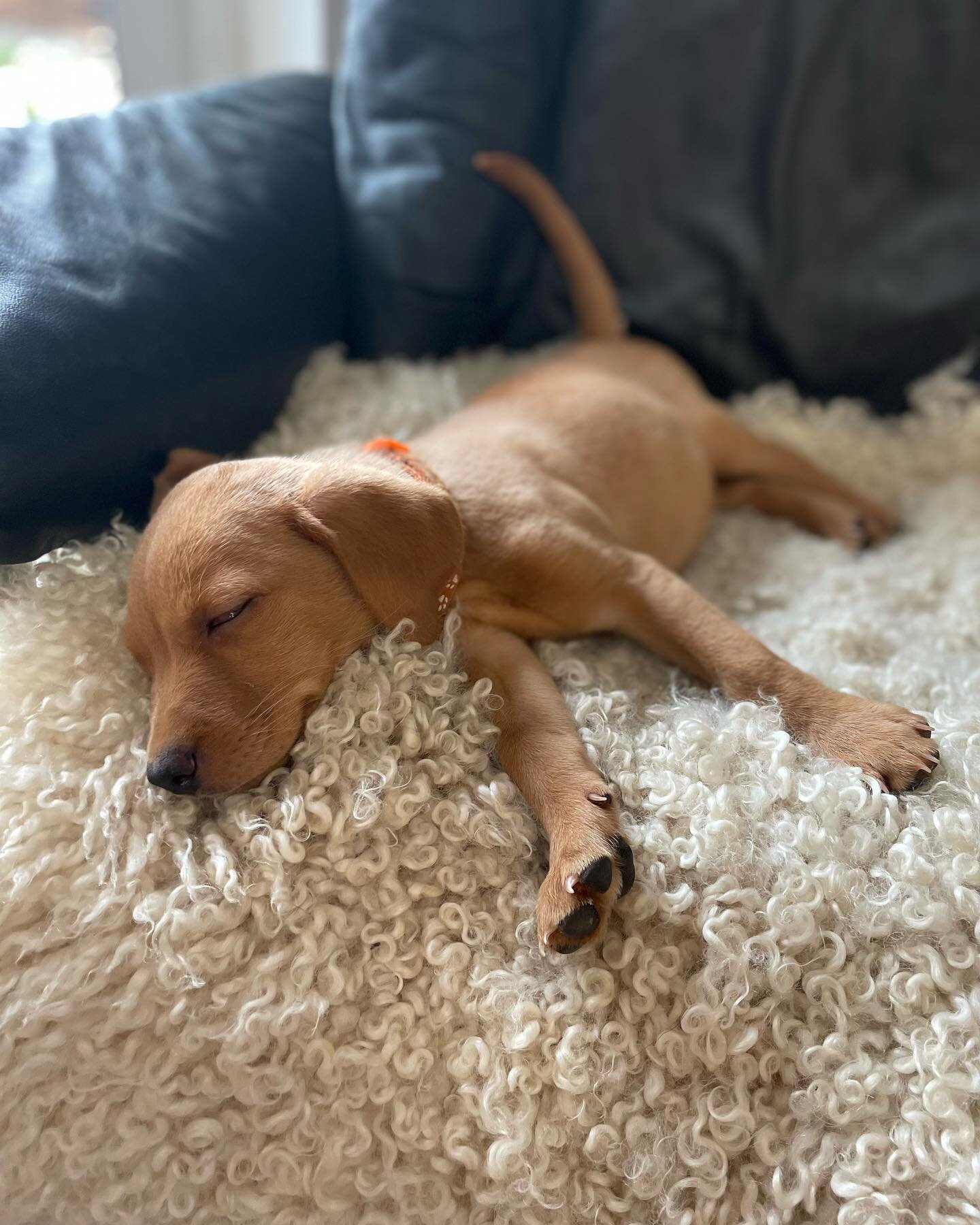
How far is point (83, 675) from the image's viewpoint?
4.03 ft

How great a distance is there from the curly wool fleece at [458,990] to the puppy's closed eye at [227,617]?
149 mm

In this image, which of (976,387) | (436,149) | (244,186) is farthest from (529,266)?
(976,387)

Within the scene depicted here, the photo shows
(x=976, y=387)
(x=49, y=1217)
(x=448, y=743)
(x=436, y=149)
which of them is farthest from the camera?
(x=976, y=387)

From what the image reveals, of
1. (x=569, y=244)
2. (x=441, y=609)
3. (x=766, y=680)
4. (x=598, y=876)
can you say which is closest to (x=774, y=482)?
(x=569, y=244)

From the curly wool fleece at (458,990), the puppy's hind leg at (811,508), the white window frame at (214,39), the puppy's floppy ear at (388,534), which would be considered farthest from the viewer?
the white window frame at (214,39)

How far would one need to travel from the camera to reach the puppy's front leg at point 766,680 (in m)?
1.16

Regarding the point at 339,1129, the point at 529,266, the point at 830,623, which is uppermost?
the point at 529,266

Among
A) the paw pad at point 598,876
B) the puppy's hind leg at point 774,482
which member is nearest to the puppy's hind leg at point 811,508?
the puppy's hind leg at point 774,482

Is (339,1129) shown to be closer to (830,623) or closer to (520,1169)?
(520,1169)

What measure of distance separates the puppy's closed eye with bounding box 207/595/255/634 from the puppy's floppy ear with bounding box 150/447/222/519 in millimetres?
301

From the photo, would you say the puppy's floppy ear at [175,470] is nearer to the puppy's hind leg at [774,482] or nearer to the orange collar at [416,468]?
the orange collar at [416,468]

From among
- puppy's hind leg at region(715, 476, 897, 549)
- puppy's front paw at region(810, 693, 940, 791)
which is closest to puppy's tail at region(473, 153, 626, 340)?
puppy's hind leg at region(715, 476, 897, 549)

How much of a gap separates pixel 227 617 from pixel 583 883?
51cm

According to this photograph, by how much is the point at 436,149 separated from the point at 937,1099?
1728 mm
